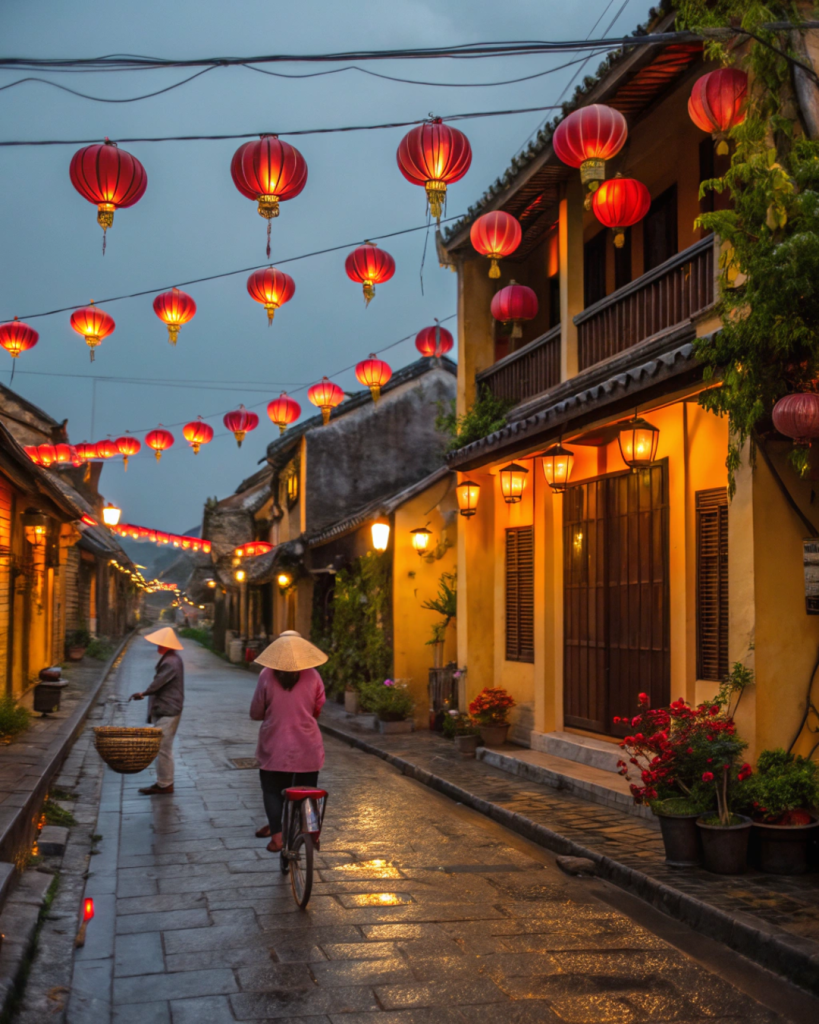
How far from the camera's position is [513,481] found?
1323 centimetres

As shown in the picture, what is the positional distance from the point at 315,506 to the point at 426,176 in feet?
57.5

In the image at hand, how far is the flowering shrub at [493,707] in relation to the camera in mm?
13930

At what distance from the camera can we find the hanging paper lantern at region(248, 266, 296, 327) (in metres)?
12.4

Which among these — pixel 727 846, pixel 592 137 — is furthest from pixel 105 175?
pixel 727 846

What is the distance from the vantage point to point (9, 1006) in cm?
473

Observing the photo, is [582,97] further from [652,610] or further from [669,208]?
[652,610]

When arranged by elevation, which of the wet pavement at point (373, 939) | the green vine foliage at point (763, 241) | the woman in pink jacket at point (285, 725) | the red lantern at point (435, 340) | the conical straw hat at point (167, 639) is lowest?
the wet pavement at point (373, 939)

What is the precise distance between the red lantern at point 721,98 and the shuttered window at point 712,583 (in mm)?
3491

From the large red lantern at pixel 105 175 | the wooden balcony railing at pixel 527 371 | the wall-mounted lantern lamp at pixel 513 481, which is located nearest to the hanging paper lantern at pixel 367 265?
the wooden balcony railing at pixel 527 371

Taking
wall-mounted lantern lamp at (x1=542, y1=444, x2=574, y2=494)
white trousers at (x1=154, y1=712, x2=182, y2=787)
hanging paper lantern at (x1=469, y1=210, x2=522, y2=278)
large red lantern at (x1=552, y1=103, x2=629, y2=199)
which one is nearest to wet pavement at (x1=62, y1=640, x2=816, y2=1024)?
white trousers at (x1=154, y1=712, x2=182, y2=787)

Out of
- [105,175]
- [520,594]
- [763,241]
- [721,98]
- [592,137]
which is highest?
[721,98]

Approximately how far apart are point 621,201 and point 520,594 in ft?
20.6

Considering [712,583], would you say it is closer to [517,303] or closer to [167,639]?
[517,303]

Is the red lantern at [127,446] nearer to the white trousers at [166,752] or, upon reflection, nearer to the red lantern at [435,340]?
the red lantern at [435,340]
